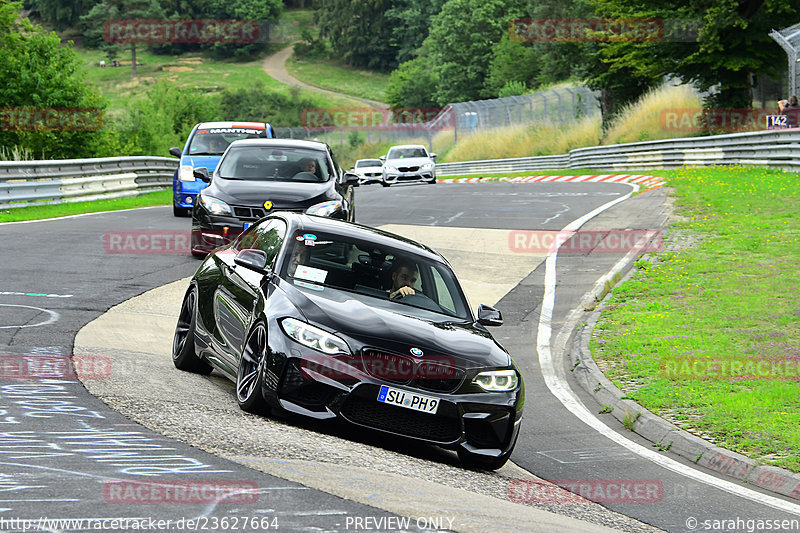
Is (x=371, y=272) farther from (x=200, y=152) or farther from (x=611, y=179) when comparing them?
(x=611, y=179)

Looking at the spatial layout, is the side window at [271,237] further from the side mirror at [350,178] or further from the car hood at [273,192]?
the side mirror at [350,178]

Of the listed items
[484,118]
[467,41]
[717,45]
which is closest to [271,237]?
[717,45]

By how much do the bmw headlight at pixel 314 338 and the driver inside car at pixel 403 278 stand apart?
121 cm

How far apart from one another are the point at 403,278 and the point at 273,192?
24.7ft

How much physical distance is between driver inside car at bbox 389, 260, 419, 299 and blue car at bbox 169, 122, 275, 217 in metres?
14.2

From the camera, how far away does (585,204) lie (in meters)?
26.3

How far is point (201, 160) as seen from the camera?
22859mm

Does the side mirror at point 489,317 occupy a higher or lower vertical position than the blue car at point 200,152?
lower

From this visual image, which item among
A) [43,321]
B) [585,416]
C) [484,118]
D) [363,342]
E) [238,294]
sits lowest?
[585,416]

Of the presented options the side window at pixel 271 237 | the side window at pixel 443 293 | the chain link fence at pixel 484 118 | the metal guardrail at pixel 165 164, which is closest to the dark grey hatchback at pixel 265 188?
the side window at pixel 271 237

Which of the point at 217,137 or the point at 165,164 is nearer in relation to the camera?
the point at 217,137

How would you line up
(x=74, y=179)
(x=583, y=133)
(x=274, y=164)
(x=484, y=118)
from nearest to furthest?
(x=274, y=164), (x=74, y=179), (x=583, y=133), (x=484, y=118)

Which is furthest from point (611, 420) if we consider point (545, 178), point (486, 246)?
point (545, 178)

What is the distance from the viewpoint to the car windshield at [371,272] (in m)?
8.13
